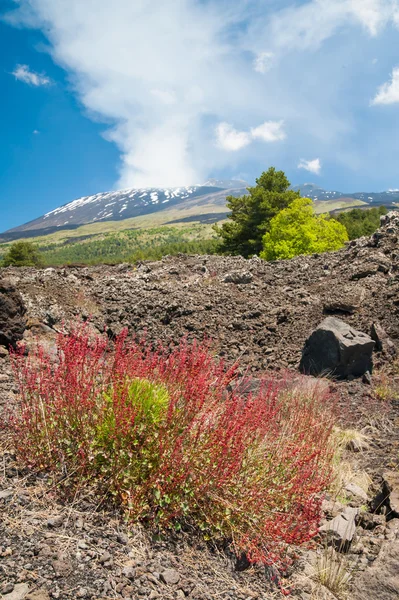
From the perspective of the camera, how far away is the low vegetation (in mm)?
2740

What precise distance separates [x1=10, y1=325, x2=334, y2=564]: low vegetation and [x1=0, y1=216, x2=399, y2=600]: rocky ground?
18 centimetres

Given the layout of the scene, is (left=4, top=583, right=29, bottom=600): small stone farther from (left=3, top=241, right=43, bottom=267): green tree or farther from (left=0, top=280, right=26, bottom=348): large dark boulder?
(left=3, top=241, right=43, bottom=267): green tree

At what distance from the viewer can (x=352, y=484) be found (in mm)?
3906

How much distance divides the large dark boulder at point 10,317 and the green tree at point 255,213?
24175 mm

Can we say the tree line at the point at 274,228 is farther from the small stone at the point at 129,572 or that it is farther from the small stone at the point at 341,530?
the small stone at the point at 129,572

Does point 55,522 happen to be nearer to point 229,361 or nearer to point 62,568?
point 62,568

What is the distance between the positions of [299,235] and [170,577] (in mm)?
22388

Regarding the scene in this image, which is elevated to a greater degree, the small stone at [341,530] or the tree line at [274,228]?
the tree line at [274,228]

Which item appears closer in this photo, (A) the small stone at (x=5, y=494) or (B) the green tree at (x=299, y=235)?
(A) the small stone at (x=5, y=494)

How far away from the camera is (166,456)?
2.87 meters

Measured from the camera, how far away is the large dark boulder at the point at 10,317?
6.75 metres

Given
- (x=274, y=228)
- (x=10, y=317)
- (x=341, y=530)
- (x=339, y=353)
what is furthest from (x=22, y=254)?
(x=341, y=530)

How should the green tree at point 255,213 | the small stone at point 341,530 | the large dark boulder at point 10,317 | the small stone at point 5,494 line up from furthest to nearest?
the green tree at point 255,213, the large dark boulder at point 10,317, the small stone at point 341,530, the small stone at point 5,494

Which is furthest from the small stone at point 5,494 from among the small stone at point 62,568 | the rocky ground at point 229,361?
the small stone at point 62,568
